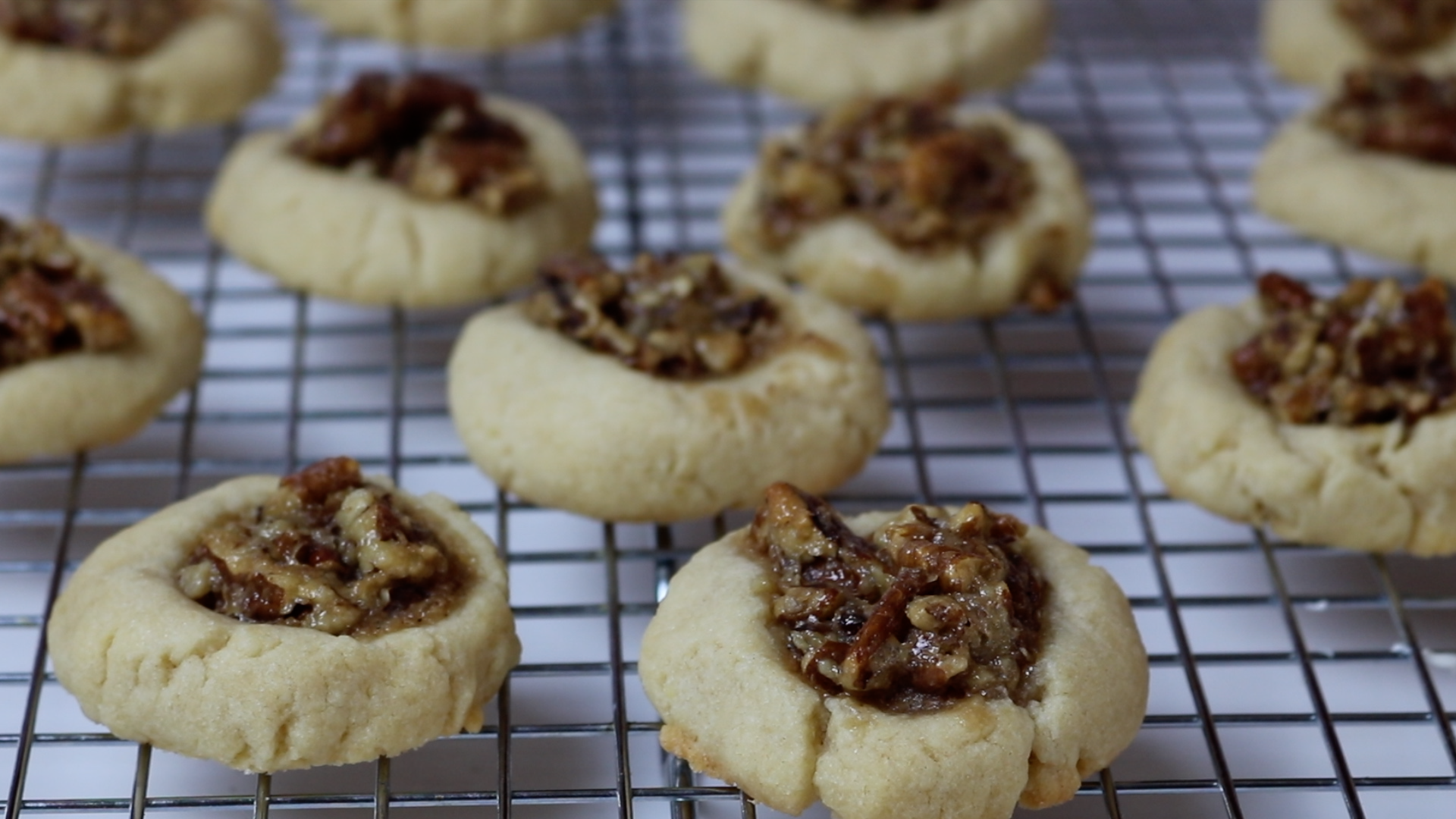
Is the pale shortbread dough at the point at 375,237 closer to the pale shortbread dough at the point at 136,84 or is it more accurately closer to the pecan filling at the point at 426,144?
the pecan filling at the point at 426,144

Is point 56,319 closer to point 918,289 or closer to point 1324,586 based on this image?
point 918,289

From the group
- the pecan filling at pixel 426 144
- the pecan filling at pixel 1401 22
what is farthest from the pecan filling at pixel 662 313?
the pecan filling at pixel 1401 22

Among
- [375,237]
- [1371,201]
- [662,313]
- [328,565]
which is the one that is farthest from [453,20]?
[1371,201]

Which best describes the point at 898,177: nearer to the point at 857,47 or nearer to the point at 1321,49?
the point at 857,47

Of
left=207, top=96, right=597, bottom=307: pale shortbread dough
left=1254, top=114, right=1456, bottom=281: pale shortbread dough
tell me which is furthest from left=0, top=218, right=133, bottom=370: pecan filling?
left=1254, top=114, right=1456, bottom=281: pale shortbread dough

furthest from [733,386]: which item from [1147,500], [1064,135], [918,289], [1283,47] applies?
[1283,47]
